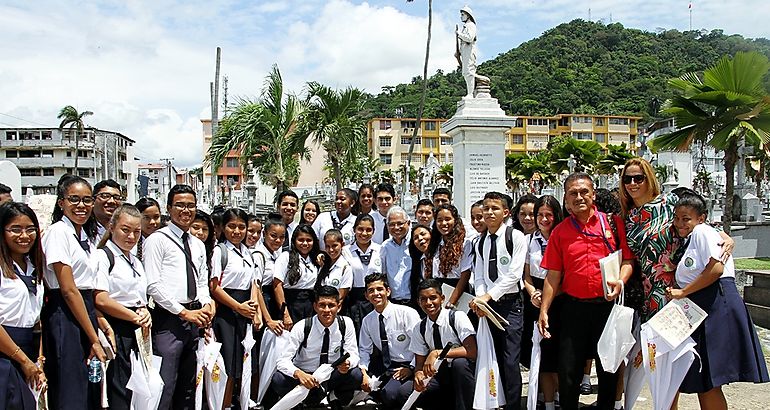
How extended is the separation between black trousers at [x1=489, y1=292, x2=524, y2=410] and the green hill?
6672cm

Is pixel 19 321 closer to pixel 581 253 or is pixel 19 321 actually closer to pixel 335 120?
pixel 581 253

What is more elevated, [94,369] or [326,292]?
[326,292]

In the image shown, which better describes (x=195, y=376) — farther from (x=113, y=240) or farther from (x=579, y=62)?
(x=579, y=62)

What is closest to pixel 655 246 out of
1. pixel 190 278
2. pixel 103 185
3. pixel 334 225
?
pixel 334 225

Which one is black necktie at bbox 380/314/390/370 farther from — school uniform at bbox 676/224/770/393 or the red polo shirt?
school uniform at bbox 676/224/770/393

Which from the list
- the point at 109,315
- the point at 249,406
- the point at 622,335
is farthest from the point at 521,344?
the point at 109,315

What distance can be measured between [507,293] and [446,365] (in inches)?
29.9

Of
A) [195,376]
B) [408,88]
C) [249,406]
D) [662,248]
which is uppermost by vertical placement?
[408,88]

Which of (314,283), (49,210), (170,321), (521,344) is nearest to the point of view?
(170,321)

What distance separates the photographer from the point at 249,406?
512cm

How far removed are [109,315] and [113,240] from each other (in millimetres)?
490

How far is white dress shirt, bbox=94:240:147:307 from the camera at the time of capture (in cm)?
384

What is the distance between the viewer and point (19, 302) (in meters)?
3.34

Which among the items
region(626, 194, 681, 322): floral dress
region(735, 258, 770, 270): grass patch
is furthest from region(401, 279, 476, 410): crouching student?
region(735, 258, 770, 270): grass patch
